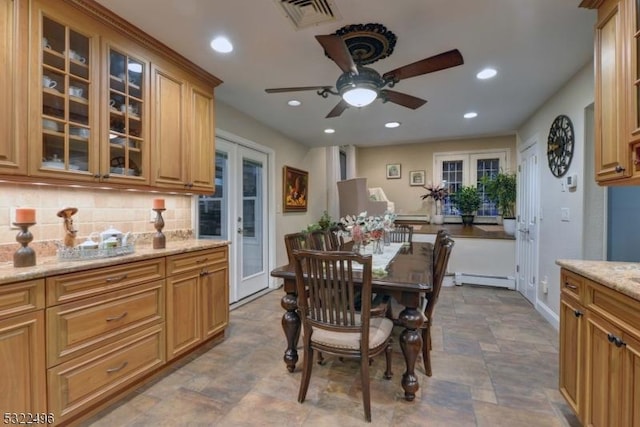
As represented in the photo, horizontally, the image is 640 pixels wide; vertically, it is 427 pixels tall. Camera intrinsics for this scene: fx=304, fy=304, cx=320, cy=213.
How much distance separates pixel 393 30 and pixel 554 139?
7.29 ft

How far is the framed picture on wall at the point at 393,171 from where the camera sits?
6465mm

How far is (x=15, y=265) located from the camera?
1564 millimetres

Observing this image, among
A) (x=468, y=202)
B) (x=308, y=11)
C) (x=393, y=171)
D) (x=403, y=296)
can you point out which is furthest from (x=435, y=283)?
(x=393, y=171)

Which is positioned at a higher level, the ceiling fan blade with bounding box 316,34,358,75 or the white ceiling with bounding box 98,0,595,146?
the white ceiling with bounding box 98,0,595,146

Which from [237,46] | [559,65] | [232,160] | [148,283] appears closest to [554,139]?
[559,65]

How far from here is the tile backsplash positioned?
1.83 m

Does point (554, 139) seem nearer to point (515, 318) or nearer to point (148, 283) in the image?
point (515, 318)

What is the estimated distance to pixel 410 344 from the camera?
1.86 metres

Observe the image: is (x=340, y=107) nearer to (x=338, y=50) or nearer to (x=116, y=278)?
(x=338, y=50)

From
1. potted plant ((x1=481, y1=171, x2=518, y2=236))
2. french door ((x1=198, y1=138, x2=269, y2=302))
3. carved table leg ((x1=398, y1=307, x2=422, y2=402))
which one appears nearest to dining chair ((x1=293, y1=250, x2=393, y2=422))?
carved table leg ((x1=398, y1=307, x2=422, y2=402))

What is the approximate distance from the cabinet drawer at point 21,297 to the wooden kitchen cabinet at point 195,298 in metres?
0.76

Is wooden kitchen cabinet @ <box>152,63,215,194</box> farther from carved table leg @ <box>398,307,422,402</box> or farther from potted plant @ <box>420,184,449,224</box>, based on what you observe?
potted plant @ <box>420,184,449,224</box>

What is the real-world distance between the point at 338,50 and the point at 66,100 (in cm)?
164

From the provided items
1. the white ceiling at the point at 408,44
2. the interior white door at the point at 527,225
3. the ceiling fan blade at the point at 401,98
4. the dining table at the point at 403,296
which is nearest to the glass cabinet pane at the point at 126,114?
the white ceiling at the point at 408,44
